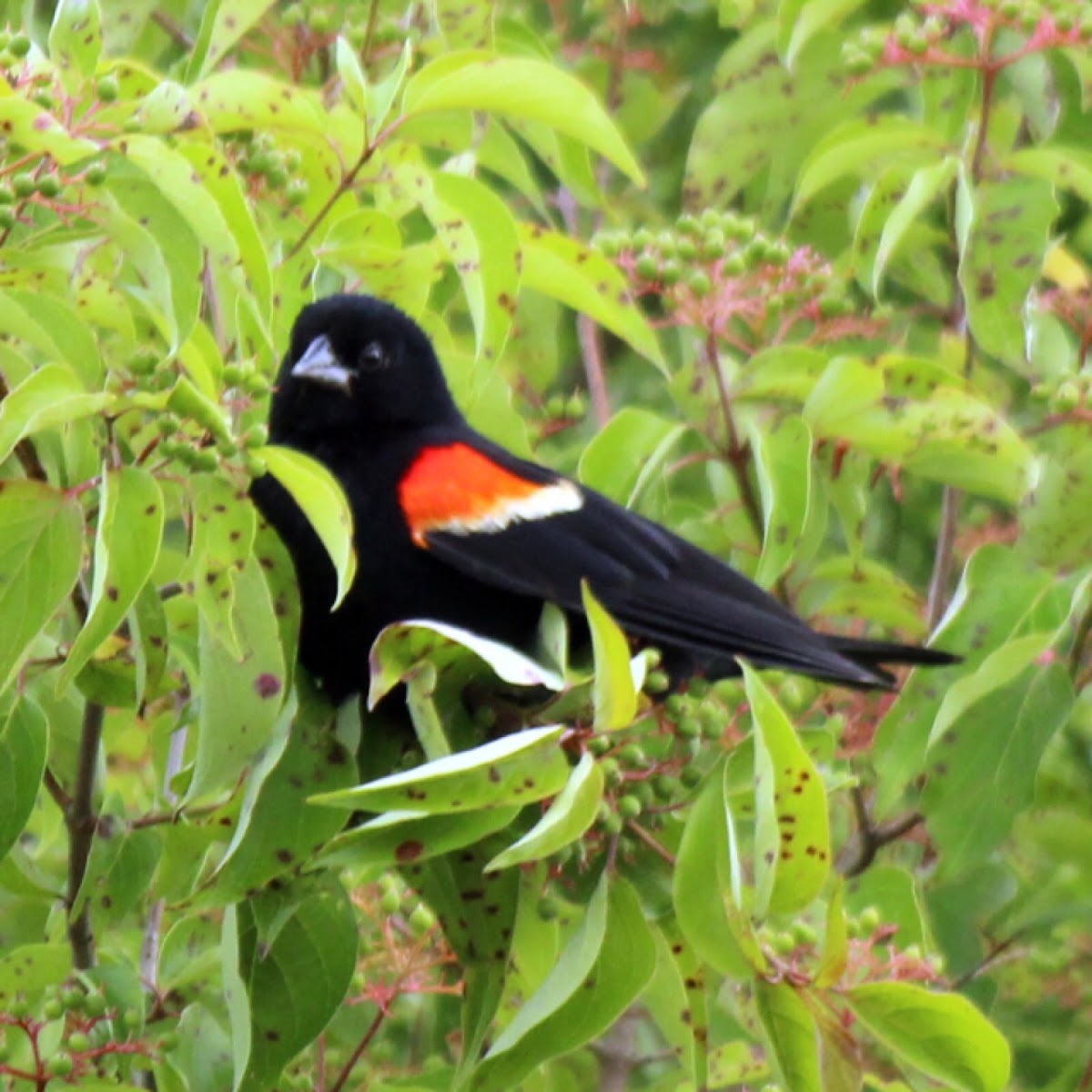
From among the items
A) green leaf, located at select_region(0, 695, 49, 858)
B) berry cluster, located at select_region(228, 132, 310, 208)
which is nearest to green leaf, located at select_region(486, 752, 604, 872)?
green leaf, located at select_region(0, 695, 49, 858)

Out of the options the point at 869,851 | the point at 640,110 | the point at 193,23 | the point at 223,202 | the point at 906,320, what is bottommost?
the point at 869,851

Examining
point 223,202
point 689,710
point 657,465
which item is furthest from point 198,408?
point 657,465

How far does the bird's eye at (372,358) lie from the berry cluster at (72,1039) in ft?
3.57

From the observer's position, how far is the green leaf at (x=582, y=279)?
2186 mm

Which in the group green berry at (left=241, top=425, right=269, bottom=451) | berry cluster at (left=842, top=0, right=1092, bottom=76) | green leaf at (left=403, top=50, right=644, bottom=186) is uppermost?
green leaf at (left=403, top=50, right=644, bottom=186)

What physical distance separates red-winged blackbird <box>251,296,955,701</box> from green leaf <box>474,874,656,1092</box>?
2.04 feet

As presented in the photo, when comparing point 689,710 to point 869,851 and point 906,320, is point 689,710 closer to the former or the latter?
point 869,851

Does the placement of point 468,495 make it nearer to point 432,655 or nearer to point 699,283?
point 699,283

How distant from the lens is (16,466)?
1.87 metres

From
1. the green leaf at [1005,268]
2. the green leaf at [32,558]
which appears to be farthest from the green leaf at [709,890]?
the green leaf at [1005,268]

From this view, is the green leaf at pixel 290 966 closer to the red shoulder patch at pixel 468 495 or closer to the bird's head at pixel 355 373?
the red shoulder patch at pixel 468 495

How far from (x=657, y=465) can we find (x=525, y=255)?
14.1 inches

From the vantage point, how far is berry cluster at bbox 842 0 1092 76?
2.44 m

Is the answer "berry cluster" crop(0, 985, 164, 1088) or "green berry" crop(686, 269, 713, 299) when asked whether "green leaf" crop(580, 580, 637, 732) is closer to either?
"berry cluster" crop(0, 985, 164, 1088)
